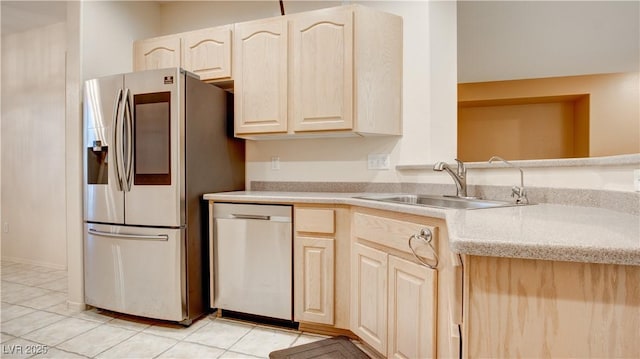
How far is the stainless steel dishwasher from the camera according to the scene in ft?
6.72

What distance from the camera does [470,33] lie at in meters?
3.88

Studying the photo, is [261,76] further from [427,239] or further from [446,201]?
[427,239]

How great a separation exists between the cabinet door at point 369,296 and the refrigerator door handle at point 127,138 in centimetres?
155

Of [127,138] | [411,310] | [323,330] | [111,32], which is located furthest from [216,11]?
[411,310]

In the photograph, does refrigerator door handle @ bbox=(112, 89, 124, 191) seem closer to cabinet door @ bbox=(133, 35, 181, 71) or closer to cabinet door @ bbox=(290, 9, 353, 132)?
cabinet door @ bbox=(133, 35, 181, 71)

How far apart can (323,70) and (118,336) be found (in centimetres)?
215

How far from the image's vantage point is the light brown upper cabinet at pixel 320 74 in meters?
2.19

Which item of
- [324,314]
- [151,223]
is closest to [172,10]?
[151,223]

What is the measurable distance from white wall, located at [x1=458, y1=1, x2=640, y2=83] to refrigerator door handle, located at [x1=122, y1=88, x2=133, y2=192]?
11.3 feet

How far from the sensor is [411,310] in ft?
4.69

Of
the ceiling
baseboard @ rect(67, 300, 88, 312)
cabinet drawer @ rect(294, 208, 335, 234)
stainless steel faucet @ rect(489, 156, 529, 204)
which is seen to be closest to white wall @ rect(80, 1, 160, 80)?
the ceiling

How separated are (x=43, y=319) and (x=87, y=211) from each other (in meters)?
0.78

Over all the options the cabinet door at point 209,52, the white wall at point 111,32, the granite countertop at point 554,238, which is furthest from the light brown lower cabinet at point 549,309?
the white wall at point 111,32

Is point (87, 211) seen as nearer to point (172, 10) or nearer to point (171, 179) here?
point (171, 179)
